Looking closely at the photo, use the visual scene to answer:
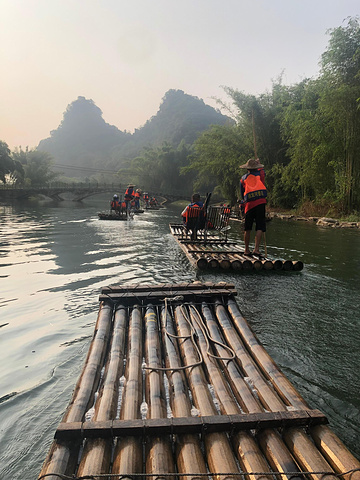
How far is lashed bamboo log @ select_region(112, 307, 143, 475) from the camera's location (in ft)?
6.50

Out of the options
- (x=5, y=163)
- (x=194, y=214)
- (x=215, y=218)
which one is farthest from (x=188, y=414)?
(x=5, y=163)

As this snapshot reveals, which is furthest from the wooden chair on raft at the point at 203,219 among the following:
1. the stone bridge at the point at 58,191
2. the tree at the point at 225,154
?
the stone bridge at the point at 58,191

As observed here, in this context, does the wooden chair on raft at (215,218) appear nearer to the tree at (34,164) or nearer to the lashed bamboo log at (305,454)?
the lashed bamboo log at (305,454)

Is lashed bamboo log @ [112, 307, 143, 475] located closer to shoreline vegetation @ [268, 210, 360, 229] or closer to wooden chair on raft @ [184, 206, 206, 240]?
wooden chair on raft @ [184, 206, 206, 240]

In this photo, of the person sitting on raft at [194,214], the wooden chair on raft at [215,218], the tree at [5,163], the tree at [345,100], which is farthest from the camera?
the tree at [5,163]

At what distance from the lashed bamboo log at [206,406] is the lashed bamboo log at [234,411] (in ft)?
0.21

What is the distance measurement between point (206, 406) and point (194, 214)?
26.7 ft

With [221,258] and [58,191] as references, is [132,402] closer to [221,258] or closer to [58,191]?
[221,258]

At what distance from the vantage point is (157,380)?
112 inches

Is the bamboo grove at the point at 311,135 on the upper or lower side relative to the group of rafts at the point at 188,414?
upper

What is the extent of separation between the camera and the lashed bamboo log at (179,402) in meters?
1.99

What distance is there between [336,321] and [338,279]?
2.74m

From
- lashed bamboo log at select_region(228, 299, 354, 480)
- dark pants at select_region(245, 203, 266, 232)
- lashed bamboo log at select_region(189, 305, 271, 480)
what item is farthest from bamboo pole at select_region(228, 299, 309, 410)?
dark pants at select_region(245, 203, 266, 232)

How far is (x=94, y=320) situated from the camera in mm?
4992
